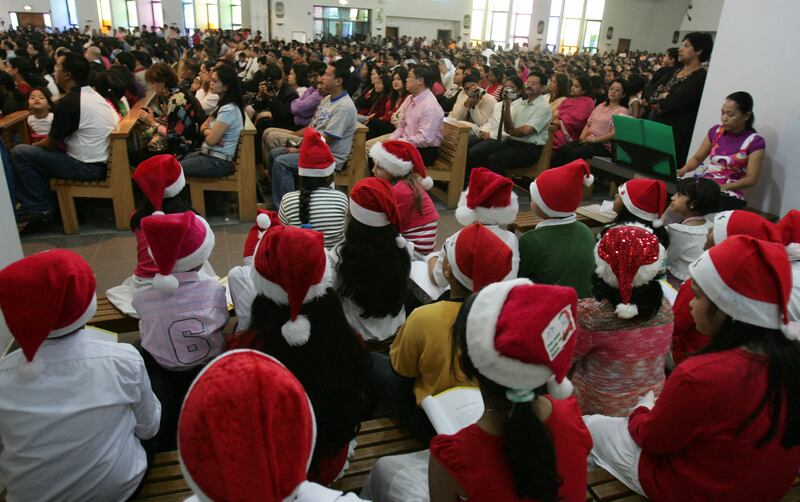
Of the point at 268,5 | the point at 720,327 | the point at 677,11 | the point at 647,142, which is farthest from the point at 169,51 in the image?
the point at 677,11

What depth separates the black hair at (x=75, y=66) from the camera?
4102 mm

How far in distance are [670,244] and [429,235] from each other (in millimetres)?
1418

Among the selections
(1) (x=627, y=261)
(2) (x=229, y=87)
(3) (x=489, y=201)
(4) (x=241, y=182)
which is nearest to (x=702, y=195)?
(3) (x=489, y=201)

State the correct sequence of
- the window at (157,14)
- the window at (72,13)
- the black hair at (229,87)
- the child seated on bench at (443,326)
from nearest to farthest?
the child seated on bench at (443,326)
the black hair at (229,87)
the window at (72,13)
the window at (157,14)

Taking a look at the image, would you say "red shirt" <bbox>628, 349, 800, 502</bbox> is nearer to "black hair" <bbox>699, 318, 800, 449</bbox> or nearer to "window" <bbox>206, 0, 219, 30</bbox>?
"black hair" <bbox>699, 318, 800, 449</bbox>

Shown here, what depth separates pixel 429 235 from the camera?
3410 mm

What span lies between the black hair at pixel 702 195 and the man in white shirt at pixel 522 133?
2644 mm

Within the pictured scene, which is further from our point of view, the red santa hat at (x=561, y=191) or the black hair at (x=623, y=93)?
the black hair at (x=623, y=93)

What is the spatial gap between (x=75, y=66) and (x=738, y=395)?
4.69m

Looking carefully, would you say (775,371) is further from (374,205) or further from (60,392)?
(60,392)

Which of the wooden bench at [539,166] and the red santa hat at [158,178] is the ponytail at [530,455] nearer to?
the red santa hat at [158,178]

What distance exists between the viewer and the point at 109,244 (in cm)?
425

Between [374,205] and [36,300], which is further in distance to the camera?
[374,205]

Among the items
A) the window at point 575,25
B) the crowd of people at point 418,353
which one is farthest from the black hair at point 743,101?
the window at point 575,25
